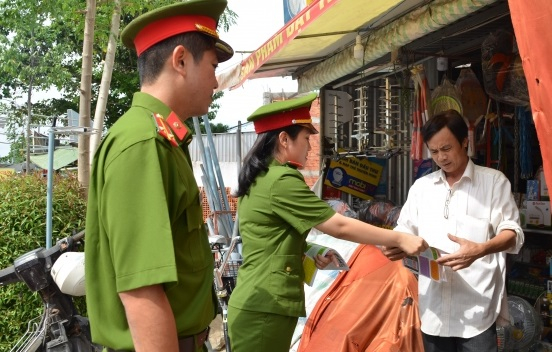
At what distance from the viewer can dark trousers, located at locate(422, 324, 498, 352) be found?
2.83 m

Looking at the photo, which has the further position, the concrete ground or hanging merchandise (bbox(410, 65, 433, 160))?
the concrete ground

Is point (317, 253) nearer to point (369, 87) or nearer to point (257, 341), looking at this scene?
point (257, 341)

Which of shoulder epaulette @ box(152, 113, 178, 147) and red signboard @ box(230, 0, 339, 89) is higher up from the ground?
red signboard @ box(230, 0, 339, 89)

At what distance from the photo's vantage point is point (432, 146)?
309cm

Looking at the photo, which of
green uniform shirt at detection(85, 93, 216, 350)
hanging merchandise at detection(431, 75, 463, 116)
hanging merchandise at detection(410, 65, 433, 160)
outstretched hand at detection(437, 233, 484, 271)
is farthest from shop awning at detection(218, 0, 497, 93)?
green uniform shirt at detection(85, 93, 216, 350)

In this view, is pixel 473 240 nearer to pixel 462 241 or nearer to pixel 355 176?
pixel 462 241

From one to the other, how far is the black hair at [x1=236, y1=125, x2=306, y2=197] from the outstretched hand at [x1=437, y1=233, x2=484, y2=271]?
0.99 meters

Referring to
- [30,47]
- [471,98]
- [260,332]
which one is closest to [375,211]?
[471,98]

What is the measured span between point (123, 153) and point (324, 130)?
17.1 feet

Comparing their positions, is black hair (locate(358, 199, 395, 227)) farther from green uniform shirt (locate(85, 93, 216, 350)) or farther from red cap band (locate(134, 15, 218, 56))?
red cap band (locate(134, 15, 218, 56))

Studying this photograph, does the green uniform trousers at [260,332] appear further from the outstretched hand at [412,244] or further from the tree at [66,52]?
the tree at [66,52]

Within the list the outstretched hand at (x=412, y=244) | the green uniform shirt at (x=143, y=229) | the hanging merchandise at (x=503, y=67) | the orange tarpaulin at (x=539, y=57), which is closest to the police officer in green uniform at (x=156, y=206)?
the green uniform shirt at (x=143, y=229)

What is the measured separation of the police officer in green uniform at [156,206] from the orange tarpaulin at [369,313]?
2345 mm

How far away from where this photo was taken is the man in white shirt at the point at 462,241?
9.13 ft
